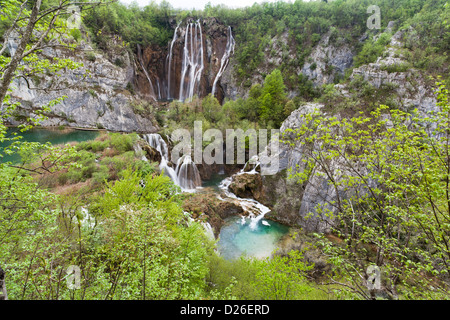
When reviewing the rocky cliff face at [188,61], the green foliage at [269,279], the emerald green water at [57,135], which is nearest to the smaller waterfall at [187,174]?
the emerald green water at [57,135]

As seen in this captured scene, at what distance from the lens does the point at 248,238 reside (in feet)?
50.4

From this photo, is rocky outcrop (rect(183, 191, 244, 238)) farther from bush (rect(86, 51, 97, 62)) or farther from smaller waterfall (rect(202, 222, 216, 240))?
bush (rect(86, 51, 97, 62))

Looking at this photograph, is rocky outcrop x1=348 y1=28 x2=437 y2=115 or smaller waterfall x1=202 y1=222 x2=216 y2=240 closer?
smaller waterfall x1=202 y1=222 x2=216 y2=240

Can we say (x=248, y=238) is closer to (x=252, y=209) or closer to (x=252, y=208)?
(x=252, y=209)

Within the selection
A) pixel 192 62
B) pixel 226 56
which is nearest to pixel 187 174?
pixel 192 62

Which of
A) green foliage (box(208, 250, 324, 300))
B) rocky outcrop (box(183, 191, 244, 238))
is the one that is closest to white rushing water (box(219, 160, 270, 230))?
rocky outcrop (box(183, 191, 244, 238))

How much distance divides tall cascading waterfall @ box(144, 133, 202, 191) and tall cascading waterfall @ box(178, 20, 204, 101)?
1959 cm

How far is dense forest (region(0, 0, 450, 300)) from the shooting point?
3.96 metres

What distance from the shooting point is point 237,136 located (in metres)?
25.3

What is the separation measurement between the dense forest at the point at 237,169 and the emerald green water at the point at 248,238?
1.61 m

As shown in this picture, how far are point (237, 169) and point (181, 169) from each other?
24.6ft

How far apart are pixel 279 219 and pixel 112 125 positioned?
97.3 feet

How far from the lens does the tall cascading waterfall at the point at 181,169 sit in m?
21.0
